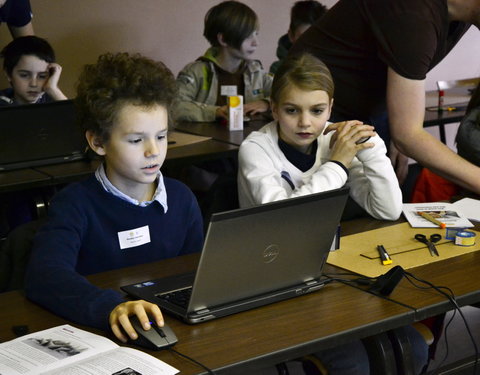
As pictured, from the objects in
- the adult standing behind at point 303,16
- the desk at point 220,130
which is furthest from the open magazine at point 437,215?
the adult standing behind at point 303,16

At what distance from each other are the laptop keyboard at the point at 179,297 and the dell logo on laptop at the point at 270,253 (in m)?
0.18

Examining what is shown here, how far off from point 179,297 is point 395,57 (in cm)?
113

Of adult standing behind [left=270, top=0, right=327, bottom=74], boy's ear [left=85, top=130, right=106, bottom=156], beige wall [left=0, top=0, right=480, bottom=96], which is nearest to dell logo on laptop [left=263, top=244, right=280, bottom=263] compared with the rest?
boy's ear [left=85, top=130, right=106, bottom=156]

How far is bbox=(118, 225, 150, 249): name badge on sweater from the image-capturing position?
6.50 feet

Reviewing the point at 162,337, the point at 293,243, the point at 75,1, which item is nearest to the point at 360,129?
the point at 293,243

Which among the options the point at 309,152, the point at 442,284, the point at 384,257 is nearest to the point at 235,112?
the point at 309,152

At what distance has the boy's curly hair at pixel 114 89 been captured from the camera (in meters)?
1.98

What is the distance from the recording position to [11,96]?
3.99 metres

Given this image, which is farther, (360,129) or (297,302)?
(360,129)

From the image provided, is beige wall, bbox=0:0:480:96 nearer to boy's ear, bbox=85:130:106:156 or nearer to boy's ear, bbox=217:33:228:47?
boy's ear, bbox=217:33:228:47

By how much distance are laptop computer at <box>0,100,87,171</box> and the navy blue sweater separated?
3.18 feet

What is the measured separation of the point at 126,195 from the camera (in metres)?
2.00

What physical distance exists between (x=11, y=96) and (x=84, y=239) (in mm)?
2269

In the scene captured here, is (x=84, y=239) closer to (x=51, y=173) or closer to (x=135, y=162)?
(x=135, y=162)
